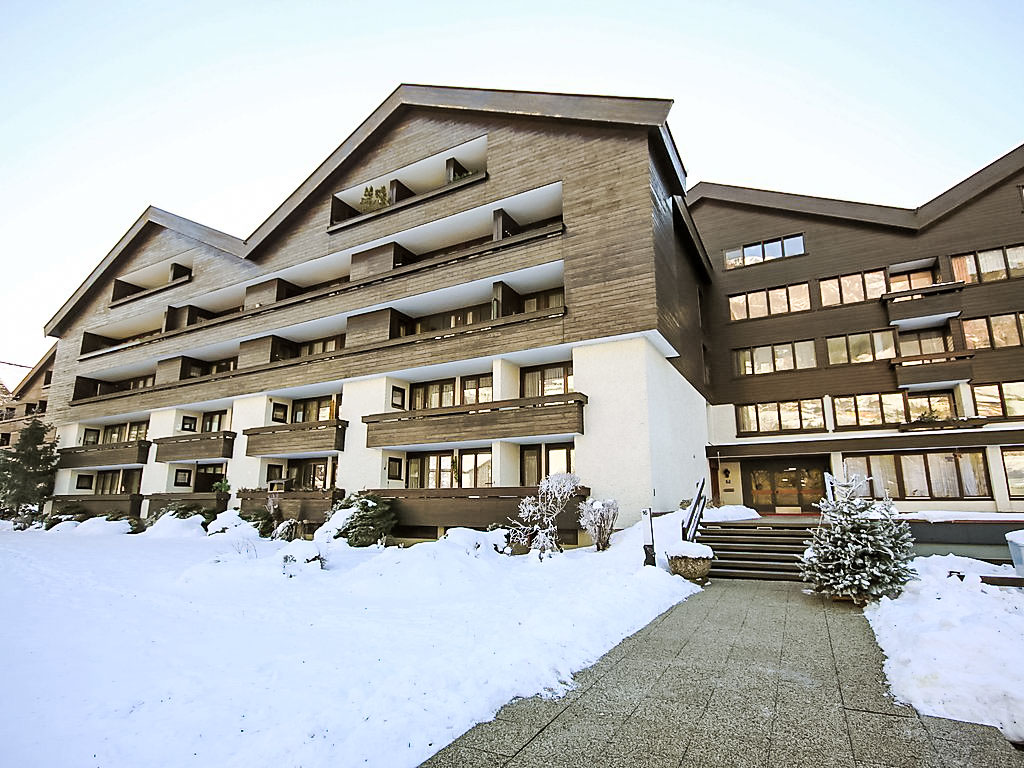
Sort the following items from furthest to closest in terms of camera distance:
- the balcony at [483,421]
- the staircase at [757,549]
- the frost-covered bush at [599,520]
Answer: the balcony at [483,421]
the frost-covered bush at [599,520]
the staircase at [757,549]

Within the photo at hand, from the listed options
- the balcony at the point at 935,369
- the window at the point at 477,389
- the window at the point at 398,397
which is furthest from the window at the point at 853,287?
the window at the point at 398,397

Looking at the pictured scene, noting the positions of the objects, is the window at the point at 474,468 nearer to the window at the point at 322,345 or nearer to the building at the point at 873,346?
the window at the point at 322,345

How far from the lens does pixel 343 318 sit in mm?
24031

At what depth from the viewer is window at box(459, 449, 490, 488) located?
67.5ft

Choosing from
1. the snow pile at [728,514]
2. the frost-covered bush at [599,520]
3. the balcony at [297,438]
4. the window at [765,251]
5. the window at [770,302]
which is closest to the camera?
the frost-covered bush at [599,520]

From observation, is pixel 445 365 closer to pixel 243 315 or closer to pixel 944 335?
pixel 243 315

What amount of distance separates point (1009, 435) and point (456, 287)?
22473mm

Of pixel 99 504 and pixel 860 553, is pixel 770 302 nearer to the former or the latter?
pixel 860 553

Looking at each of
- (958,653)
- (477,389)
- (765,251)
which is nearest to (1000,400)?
(765,251)

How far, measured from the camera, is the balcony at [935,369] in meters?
22.3

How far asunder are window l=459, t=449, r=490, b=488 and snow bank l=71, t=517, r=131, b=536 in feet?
52.7

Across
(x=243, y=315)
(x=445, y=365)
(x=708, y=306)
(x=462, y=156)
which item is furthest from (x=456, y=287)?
(x=708, y=306)

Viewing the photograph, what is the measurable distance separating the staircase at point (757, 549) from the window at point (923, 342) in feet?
49.5

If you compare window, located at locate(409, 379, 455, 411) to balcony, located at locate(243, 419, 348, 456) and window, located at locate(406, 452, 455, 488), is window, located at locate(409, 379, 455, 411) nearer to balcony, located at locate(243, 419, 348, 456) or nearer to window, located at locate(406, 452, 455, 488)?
window, located at locate(406, 452, 455, 488)
